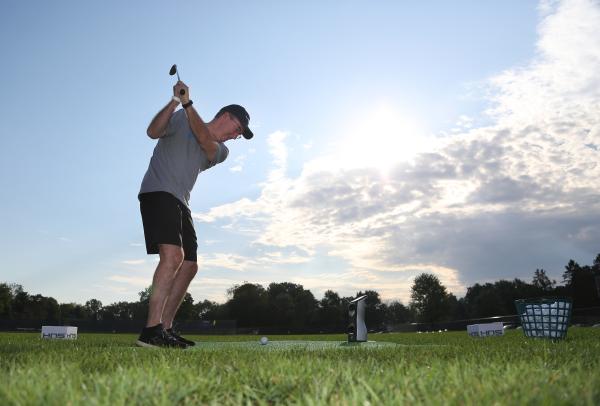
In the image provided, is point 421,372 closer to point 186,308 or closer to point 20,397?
point 20,397

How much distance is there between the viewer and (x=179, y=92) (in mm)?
5199

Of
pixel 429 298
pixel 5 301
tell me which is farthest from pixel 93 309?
pixel 429 298

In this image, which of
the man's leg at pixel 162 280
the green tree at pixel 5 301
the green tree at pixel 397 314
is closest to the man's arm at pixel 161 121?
the man's leg at pixel 162 280

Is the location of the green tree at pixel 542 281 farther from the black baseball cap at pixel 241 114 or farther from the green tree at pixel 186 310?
the black baseball cap at pixel 241 114

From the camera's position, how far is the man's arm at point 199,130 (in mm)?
5195

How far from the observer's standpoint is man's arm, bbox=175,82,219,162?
5.20 metres

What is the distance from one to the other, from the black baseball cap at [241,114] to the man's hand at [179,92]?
0.75 meters

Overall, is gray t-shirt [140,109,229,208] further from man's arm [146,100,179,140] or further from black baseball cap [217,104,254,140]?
black baseball cap [217,104,254,140]

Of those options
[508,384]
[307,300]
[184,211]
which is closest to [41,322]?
[307,300]

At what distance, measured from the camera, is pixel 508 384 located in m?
1.87

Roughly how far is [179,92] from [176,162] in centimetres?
83

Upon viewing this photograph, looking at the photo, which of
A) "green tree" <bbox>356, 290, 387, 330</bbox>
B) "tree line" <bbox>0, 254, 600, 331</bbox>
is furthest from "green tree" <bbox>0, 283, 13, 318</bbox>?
"green tree" <bbox>356, 290, 387, 330</bbox>

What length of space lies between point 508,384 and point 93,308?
17766 centimetres

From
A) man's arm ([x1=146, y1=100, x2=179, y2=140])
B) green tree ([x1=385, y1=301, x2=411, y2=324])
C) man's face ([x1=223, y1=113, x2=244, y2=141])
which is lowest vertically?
green tree ([x1=385, y1=301, x2=411, y2=324])
